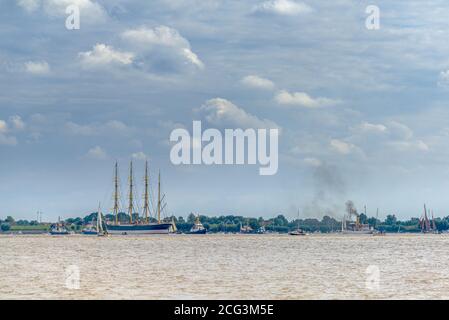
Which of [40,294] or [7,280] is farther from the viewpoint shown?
[7,280]

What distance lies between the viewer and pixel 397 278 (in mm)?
82250

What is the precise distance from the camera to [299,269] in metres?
96.1

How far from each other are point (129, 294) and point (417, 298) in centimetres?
2206
